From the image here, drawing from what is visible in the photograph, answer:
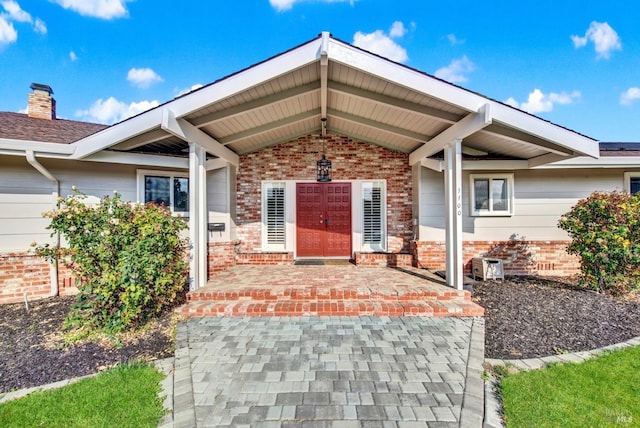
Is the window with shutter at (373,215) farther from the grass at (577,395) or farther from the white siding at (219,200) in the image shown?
the grass at (577,395)

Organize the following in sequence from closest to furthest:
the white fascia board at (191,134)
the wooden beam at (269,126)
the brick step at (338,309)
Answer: the brick step at (338,309), the white fascia board at (191,134), the wooden beam at (269,126)

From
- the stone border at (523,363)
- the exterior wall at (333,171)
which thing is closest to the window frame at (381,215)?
the exterior wall at (333,171)

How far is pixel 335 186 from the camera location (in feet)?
26.0

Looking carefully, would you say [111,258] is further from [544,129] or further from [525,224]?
[525,224]

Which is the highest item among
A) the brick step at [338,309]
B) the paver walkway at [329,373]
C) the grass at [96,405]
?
the brick step at [338,309]

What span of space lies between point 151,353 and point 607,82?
1509 cm

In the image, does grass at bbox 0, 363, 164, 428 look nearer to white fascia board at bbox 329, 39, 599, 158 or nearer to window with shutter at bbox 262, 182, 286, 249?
white fascia board at bbox 329, 39, 599, 158

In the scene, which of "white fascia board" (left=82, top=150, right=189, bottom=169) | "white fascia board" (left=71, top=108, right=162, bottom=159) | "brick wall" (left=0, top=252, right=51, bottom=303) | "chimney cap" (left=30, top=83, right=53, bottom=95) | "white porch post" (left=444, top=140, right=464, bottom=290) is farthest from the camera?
"chimney cap" (left=30, top=83, right=53, bottom=95)

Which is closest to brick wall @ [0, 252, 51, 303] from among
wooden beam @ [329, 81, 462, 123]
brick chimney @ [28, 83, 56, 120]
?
brick chimney @ [28, 83, 56, 120]

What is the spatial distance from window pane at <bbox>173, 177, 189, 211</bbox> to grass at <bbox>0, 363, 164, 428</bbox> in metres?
4.52

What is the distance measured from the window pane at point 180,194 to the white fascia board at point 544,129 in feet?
21.3

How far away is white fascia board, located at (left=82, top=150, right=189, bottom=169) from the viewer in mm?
5496

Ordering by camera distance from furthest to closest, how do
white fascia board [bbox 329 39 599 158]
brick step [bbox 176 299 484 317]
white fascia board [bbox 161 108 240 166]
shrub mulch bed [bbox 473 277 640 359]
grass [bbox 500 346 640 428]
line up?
1. white fascia board [bbox 161 108 240 166]
2. brick step [bbox 176 299 484 317]
3. white fascia board [bbox 329 39 599 158]
4. shrub mulch bed [bbox 473 277 640 359]
5. grass [bbox 500 346 640 428]

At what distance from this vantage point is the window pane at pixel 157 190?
6.54 m
